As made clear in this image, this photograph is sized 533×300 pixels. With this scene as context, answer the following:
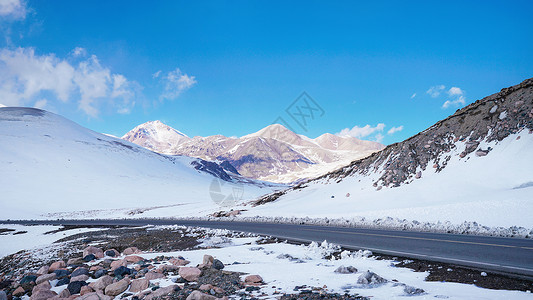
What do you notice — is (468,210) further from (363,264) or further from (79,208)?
(79,208)

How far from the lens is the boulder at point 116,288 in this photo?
689cm

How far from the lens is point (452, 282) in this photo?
6199 mm

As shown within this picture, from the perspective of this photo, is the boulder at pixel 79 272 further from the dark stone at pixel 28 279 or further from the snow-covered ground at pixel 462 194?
the snow-covered ground at pixel 462 194

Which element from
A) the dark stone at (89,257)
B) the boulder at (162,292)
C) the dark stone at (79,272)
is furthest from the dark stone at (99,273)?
the boulder at (162,292)

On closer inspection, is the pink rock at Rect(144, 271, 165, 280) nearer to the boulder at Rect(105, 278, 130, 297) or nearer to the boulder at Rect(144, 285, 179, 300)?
the boulder at Rect(105, 278, 130, 297)

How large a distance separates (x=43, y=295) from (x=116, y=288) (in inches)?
78.8

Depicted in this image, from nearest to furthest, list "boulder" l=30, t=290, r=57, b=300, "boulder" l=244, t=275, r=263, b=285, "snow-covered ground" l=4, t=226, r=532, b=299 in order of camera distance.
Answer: "snow-covered ground" l=4, t=226, r=532, b=299 < "boulder" l=244, t=275, r=263, b=285 < "boulder" l=30, t=290, r=57, b=300

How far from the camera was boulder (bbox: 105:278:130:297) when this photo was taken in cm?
689

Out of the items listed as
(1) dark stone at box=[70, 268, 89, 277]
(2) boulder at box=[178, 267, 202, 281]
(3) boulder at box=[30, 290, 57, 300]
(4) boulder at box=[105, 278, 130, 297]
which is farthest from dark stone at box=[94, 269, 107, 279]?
(2) boulder at box=[178, 267, 202, 281]

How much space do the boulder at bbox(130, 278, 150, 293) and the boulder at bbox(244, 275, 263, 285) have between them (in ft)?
7.80

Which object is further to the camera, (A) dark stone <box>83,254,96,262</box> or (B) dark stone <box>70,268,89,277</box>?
(A) dark stone <box>83,254,96,262</box>

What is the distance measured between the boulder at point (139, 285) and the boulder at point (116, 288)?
167 millimetres

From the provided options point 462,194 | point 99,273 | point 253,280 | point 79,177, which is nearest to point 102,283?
point 99,273

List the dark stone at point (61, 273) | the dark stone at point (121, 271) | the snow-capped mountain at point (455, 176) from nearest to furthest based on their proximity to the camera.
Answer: the dark stone at point (121, 271)
the dark stone at point (61, 273)
the snow-capped mountain at point (455, 176)
